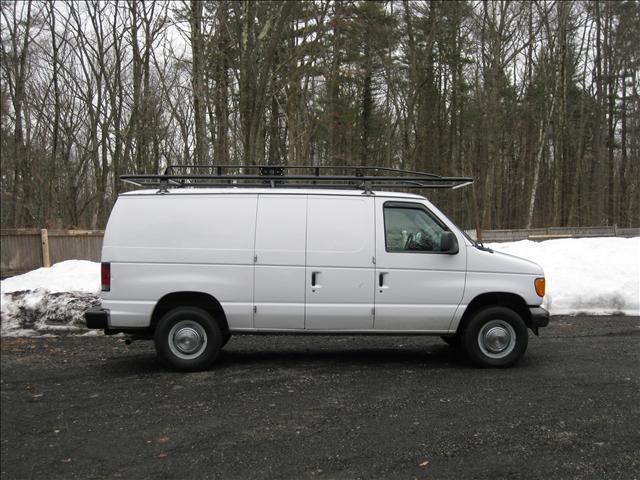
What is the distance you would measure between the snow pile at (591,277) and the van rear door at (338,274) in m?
5.71

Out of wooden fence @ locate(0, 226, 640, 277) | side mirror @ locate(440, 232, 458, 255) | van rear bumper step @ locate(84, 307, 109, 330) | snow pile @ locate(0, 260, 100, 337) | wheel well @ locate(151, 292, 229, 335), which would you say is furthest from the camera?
wooden fence @ locate(0, 226, 640, 277)

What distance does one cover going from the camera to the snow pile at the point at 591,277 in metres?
10.4

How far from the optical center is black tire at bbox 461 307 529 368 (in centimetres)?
633

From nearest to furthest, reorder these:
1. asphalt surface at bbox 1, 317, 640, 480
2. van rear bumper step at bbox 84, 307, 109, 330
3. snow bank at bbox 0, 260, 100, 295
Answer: asphalt surface at bbox 1, 317, 640, 480 → van rear bumper step at bbox 84, 307, 109, 330 → snow bank at bbox 0, 260, 100, 295

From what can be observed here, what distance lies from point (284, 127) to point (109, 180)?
8.65 m

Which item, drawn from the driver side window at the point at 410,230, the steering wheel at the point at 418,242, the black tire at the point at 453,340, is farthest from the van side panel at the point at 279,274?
the black tire at the point at 453,340

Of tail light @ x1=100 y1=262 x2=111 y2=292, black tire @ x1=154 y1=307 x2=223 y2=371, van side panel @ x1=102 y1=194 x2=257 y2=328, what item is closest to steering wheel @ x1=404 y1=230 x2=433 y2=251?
van side panel @ x1=102 y1=194 x2=257 y2=328

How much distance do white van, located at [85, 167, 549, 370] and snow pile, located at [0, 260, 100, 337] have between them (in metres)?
2.05

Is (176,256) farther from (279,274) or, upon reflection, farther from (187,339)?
(279,274)

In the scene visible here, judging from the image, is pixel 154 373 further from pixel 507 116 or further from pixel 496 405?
pixel 507 116

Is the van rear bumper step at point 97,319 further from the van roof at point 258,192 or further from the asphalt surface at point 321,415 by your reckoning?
the van roof at point 258,192

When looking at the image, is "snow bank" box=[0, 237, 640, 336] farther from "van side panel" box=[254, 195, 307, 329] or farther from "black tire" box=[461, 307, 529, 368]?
"black tire" box=[461, 307, 529, 368]

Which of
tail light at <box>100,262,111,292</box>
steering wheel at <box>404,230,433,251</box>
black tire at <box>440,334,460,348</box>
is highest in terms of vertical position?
steering wheel at <box>404,230,433,251</box>

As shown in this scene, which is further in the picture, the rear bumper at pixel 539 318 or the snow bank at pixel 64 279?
the snow bank at pixel 64 279
